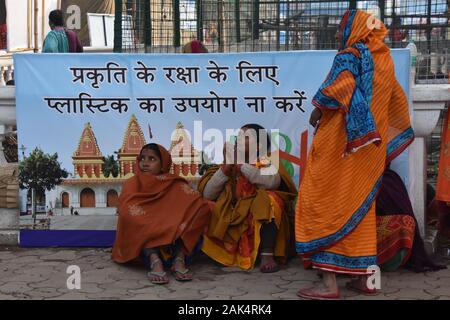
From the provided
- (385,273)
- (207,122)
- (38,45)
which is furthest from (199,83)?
(38,45)

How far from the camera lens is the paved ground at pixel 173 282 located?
402 cm

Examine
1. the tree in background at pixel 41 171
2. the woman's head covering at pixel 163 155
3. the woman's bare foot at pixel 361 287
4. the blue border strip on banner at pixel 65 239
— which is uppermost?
the woman's head covering at pixel 163 155

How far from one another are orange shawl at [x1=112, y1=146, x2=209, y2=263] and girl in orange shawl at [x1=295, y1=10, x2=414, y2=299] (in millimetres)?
847

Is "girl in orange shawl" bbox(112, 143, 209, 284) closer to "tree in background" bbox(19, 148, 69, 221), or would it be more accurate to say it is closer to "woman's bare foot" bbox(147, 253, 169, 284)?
"woman's bare foot" bbox(147, 253, 169, 284)

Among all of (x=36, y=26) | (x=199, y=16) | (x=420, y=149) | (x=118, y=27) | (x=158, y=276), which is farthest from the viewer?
(x=36, y=26)

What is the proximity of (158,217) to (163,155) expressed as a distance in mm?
443

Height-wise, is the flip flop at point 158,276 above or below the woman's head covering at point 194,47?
below

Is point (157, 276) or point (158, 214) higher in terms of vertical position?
point (158, 214)

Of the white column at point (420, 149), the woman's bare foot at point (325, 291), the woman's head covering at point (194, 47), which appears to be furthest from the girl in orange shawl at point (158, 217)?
Answer: the white column at point (420, 149)

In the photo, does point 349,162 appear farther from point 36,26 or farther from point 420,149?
point 36,26

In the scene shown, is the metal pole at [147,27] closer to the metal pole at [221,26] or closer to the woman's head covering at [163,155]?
the metal pole at [221,26]

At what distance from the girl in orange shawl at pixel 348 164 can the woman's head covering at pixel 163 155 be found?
44.6 inches

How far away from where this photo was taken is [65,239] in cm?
510

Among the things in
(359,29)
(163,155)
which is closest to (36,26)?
(163,155)
